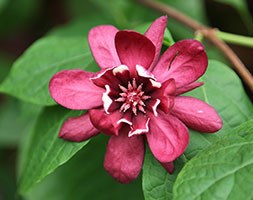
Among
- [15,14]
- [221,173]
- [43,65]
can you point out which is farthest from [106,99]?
[15,14]

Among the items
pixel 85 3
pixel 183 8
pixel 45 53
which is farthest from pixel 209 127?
pixel 85 3

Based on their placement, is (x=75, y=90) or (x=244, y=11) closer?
(x=75, y=90)

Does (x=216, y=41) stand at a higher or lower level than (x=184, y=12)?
higher

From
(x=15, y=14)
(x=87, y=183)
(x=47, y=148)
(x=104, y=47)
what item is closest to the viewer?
(x=104, y=47)

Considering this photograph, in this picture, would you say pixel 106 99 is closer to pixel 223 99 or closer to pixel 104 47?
pixel 104 47

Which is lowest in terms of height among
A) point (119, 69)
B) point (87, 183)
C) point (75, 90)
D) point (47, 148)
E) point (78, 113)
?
point (87, 183)

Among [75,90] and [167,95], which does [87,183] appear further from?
[167,95]

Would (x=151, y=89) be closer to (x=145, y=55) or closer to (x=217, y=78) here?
(x=145, y=55)

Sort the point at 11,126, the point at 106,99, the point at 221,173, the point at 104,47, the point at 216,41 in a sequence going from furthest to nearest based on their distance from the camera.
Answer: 1. the point at 11,126
2. the point at 216,41
3. the point at 104,47
4. the point at 106,99
5. the point at 221,173
